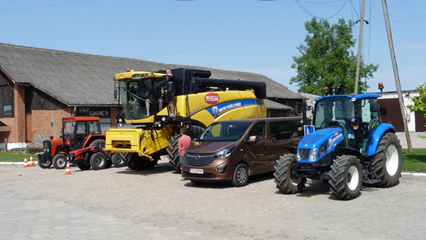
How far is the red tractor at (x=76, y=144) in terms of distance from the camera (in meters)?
18.3

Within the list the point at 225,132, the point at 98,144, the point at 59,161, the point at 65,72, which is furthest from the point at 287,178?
the point at 65,72

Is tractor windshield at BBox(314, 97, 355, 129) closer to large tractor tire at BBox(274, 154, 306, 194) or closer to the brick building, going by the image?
large tractor tire at BBox(274, 154, 306, 194)

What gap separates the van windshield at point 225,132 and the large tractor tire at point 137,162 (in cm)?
434

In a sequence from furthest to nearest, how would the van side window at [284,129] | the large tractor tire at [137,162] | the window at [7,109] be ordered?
the window at [7,109], the large tractor tire at [137,162], the van side window at [284,129]

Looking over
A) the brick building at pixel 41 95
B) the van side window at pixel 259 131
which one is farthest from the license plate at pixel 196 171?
the brick building at pixel 41 95

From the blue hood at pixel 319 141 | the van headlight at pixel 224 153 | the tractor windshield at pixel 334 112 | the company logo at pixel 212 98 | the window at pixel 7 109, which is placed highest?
the window at pixel 7 109

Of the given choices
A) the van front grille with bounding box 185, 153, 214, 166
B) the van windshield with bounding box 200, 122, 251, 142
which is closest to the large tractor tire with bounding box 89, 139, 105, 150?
the van windshield with bounding box 200, 122, 251, 142

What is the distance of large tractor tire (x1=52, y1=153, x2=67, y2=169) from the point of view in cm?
1867

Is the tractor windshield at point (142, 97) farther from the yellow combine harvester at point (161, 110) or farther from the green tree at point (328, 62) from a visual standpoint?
the green tree at point (328, 62)

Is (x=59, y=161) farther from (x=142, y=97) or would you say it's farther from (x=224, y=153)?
(x=224, y=153)

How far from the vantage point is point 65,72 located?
3341cm

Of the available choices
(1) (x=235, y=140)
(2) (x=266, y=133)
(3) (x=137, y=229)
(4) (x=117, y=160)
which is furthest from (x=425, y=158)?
(3) (x=137, y=229)

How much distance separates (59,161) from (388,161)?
1316 centimetres

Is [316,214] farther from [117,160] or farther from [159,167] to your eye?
[117,160]
